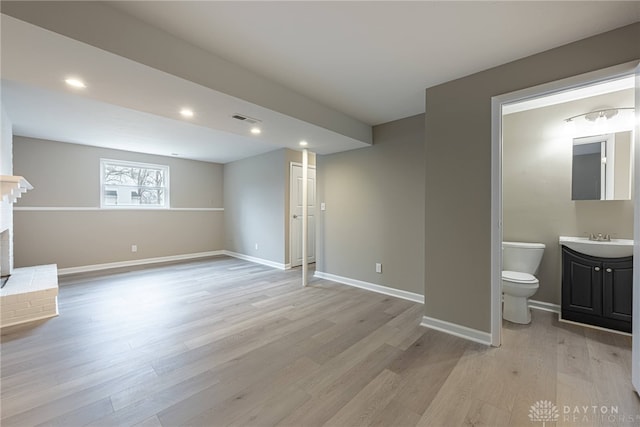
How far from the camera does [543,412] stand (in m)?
1.42

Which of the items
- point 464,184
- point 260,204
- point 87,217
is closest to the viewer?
point 464,184

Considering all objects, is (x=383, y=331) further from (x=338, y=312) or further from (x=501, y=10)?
(x=501, y=10)

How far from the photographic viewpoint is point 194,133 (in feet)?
12.8

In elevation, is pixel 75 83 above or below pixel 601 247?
above

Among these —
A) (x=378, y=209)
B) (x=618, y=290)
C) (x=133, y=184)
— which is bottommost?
(x=618, y=290)

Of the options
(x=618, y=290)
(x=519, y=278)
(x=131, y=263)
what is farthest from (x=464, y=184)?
(x=131, y=263)

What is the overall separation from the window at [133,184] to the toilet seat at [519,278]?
621 centimetres

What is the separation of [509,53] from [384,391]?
2588 millimetres

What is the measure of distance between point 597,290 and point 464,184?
1659 mm

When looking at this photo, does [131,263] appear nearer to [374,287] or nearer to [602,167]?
[374,287]

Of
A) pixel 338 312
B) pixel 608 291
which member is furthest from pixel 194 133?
pixel 608 291

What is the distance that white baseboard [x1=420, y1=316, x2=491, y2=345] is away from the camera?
215 centimetres

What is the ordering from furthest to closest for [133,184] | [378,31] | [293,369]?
[133,184] → [293,369] → [378,31]

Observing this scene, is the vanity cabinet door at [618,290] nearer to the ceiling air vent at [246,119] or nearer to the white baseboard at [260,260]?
the ceiling air vent at [246,119]
